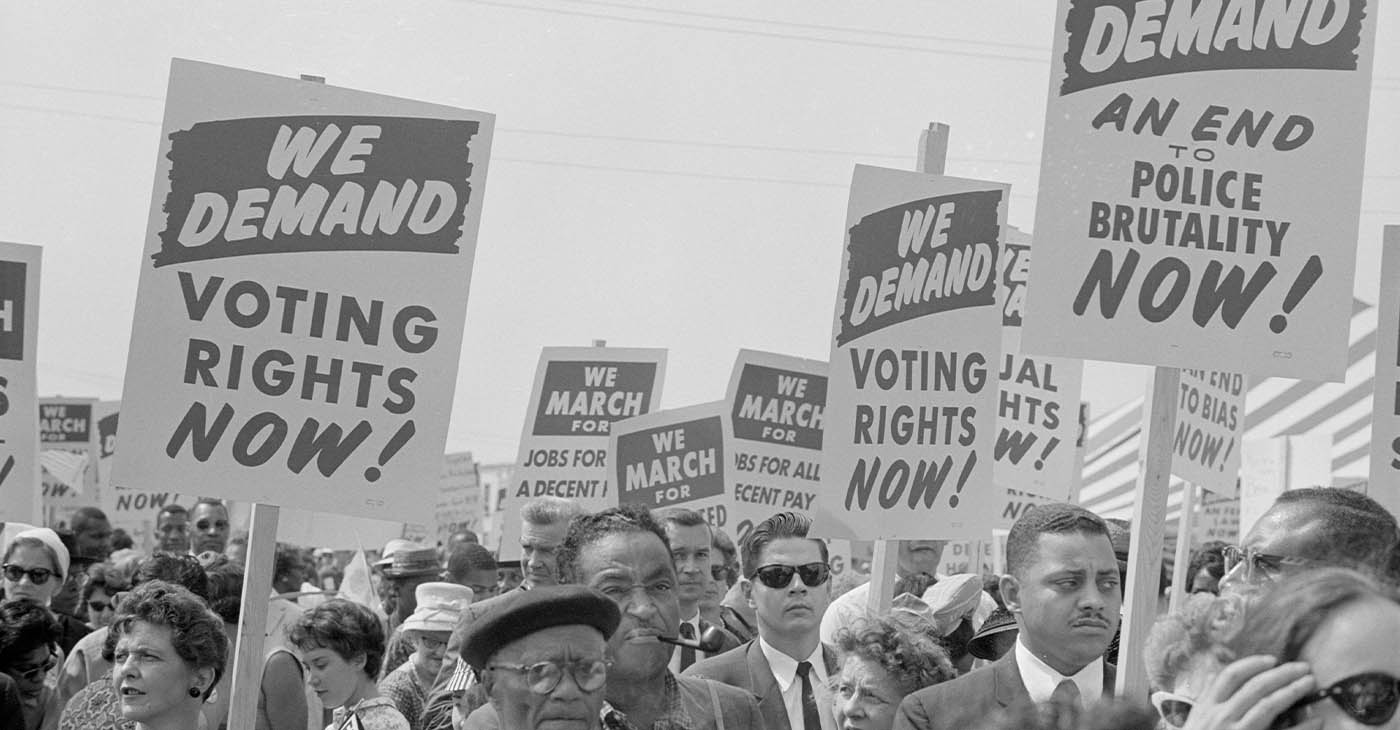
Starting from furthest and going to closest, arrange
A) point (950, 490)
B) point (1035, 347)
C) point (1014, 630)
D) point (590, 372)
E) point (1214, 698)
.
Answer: point (590, 372) → point (950, 490) → point (1014, 630) → point (1035, 347) → point (1214, 698)

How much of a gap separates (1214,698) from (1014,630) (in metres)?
4.17

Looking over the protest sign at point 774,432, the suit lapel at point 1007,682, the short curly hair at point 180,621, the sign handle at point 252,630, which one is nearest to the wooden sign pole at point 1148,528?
the suit lapel at point 1007,682

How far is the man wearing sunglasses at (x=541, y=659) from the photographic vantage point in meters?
4.03

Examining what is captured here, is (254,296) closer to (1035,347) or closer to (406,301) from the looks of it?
(406,301)

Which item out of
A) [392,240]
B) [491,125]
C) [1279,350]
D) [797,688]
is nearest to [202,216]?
[392,240]

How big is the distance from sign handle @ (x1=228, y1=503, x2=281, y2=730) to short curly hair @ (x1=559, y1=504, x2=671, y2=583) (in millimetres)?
1093

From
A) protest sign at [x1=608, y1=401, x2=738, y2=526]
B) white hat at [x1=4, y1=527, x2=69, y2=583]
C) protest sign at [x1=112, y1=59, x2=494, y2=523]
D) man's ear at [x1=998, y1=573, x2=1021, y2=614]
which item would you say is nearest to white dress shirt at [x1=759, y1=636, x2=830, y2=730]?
man's ear at [x1=998, y1=573, x2=1021, y2=614]

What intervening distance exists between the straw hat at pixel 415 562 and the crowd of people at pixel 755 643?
4.53 feet

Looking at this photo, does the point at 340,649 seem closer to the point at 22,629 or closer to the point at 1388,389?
the point at 22,629

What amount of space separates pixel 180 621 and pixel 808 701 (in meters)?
2.16

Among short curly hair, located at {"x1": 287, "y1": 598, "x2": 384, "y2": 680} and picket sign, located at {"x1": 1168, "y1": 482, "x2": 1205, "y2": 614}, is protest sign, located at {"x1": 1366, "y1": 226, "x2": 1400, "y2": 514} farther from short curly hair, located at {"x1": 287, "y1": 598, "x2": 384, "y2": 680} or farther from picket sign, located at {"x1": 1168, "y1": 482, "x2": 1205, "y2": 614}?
short curly hair, located at {"x1": 287, "y1": 598, "x2": 384, "y2": 680}

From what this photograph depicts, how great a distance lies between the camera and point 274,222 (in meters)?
6.00

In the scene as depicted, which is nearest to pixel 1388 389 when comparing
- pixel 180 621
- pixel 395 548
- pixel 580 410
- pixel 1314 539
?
pixel 1314 539

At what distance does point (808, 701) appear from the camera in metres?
6.41
